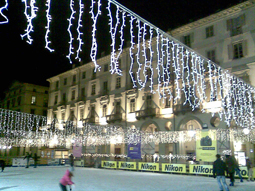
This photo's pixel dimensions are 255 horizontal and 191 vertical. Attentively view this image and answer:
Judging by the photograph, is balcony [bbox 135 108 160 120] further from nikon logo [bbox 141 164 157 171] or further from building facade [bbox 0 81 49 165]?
building facade [bbox 0 81 49 165]

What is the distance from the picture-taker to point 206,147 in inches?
741

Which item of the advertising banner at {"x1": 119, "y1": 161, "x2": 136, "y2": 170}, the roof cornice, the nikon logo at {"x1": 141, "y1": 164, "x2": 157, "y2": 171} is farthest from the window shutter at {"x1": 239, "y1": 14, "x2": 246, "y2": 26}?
the advertising banner at {"x1": 119, "y1": 161, "x2": 136, "y2": 170}

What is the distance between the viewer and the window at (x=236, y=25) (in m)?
26.8

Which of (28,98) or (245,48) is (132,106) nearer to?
(245,48)

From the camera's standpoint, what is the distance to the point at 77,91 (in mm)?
46250

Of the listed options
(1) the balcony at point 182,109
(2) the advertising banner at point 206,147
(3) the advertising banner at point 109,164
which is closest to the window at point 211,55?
(1) the balcony at point 182,109

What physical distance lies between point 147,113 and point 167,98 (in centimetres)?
301

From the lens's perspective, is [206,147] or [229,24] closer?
[206,147]

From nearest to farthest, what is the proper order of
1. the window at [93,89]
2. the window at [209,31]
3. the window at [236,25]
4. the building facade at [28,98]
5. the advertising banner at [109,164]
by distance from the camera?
the window at [236,25], the advertising banner at [109,164], the window at [209,31], the window at [93,89], the building facade at [28,98]

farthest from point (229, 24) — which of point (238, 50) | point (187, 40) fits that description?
point (187, 40)

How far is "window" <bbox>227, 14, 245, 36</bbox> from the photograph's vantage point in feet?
87.8

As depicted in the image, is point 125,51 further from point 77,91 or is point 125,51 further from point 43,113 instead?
point 43,113

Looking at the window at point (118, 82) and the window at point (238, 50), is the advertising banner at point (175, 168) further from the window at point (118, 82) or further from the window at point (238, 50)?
the window at point (118, 82)

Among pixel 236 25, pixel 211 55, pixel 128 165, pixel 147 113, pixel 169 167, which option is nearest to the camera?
pixel 169 167
